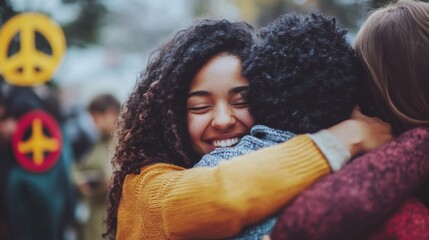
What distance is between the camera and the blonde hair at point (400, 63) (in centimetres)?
166

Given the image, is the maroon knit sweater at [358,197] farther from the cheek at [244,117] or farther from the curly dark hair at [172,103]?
the curly dark hair at [172,103]

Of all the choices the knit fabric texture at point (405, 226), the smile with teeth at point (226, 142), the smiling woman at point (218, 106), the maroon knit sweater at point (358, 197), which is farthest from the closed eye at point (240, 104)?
the knit fabric texture at point (405, 226)

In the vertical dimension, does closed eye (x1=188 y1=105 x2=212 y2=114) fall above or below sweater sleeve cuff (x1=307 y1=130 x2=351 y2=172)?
above

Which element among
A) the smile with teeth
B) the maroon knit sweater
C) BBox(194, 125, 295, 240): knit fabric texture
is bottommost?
the maroon knit sweater

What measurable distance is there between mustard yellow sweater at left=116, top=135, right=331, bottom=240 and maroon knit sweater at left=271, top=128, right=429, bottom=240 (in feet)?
0.18

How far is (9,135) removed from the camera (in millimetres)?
5340

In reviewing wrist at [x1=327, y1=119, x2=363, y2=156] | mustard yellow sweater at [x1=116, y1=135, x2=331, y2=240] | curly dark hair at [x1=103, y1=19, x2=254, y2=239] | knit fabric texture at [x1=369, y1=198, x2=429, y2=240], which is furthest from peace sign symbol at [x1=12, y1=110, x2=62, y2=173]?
knit fabric texture at [x1=369, y1=198, x2=429, y2=240]

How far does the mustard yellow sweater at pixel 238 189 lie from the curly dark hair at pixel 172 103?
28cm

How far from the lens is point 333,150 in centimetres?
161

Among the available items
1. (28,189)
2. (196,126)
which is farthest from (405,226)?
(28,189)

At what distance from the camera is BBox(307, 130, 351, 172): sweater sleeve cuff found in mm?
1592

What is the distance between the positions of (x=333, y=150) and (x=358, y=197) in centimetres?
19

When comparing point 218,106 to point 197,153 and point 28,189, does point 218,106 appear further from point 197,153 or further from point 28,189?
point 28,189

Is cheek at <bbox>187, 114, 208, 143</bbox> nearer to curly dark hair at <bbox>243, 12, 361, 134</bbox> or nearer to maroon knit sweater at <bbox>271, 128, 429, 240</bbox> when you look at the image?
curly dark hair at <bbox>243, 12, 361, 134</bbox>
